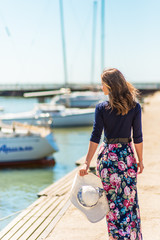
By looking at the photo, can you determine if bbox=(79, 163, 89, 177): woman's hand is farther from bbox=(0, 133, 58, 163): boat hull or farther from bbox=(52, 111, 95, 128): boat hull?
bbox=(52, 111, 95, 128): boat hull

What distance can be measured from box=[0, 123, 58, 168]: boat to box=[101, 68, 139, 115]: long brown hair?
10319 mm

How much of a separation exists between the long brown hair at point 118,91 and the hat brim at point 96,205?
1.98ft

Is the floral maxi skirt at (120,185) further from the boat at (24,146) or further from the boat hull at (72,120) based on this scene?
the boat hull at (72,120)

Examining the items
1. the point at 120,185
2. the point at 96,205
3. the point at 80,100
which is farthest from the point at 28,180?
the point at 80,100

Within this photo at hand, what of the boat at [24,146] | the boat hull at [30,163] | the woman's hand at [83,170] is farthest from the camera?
the boat hull at [30,163]

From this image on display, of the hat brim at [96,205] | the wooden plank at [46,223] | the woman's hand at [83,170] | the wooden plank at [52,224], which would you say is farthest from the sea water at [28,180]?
the woman's hand at [83,170]

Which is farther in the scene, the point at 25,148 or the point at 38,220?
the point at 25,148

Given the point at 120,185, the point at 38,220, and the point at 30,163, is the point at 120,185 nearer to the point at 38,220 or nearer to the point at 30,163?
the point at 38,220

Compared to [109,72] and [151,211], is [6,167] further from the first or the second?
[109,72]

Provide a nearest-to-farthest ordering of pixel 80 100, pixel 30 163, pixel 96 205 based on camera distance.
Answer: pixel 96 205
pixel 30 163
pixel 80 100

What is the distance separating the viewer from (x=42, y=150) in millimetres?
13758

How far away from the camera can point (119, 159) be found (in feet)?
10.8

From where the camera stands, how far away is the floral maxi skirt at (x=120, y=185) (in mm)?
3309

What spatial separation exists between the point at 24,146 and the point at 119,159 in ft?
34.4
